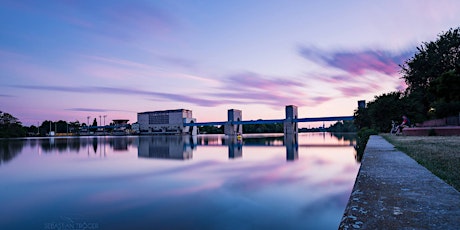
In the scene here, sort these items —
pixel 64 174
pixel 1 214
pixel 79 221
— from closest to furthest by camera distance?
pixel 79 221
pixel 1 214
pixel 64 174

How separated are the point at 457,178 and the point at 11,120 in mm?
117965

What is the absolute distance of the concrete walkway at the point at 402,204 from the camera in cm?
325

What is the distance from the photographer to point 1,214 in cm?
690

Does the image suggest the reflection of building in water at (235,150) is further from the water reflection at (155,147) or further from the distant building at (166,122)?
the distant building at (166,122)

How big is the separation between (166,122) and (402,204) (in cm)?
15471

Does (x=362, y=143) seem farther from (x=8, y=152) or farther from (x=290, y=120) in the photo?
(x=290, y=120)

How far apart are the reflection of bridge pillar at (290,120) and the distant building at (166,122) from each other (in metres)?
49.9

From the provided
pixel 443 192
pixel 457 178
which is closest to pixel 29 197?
pixel 443 192

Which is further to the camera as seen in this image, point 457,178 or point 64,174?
point 64,174

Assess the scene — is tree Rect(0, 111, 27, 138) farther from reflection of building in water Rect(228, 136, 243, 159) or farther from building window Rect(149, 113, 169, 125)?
reflection of building in water Rect(228, 136, 243, 159)

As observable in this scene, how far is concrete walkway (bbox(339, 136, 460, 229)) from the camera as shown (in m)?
3.25

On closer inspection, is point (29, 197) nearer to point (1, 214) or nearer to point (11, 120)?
point (1, 214)

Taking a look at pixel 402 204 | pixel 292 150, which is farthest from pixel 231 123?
pixel 402 204

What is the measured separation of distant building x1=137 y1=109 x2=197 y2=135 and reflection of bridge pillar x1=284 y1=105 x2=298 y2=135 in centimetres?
4989
